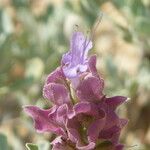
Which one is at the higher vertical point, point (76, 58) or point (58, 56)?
point (58, 56)

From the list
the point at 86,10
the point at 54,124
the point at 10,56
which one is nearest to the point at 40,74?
the point at 10,56

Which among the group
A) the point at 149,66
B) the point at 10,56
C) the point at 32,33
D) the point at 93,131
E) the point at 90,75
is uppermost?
the point at 32,33

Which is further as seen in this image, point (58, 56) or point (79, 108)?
point (58, 56)

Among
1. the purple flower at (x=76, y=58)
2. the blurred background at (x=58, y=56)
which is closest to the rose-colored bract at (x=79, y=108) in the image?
the purple flower at (x=76, y=58)

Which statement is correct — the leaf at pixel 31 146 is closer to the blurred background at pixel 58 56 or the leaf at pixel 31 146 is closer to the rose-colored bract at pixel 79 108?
the rose-colored bract at pixel 79 108

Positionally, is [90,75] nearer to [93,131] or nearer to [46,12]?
[93,131]

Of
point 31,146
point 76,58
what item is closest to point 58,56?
point 31,146

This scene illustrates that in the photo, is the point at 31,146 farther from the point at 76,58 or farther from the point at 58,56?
the point at 58,56
